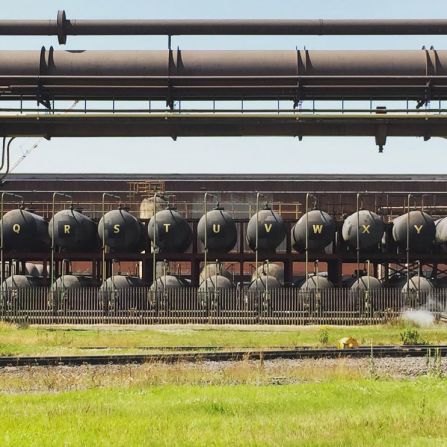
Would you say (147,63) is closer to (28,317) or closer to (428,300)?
(28,317)

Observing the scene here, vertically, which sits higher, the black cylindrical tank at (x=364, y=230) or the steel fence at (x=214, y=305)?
the black cylindrical tank at (x=364, y=230)

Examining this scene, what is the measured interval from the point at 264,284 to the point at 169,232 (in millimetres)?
4917

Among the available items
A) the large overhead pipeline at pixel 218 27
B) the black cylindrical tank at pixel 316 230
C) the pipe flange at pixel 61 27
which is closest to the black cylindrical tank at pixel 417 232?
the black cylindrical tank at pixel 316 230

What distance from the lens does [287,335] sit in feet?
→ 72.7

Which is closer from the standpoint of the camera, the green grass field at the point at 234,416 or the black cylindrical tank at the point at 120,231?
the green grass field at the point at 234,416

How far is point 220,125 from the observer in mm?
20656

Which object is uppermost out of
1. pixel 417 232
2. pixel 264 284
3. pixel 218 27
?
pixel 218 27

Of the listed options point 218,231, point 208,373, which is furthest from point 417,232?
point 208,373

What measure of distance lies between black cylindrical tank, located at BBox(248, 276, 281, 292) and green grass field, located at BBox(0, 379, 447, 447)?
18.4 meters

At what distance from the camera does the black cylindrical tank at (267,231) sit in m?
31.3

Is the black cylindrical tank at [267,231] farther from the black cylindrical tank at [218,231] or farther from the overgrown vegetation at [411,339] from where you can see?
the overgrown vegetation at [411,339]

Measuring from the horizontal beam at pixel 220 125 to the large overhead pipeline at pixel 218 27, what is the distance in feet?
9.53

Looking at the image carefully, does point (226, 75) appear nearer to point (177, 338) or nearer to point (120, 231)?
point (177, 338)

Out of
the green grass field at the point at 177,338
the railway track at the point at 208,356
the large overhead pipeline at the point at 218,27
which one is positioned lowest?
the green grass field at the point at 177,338
